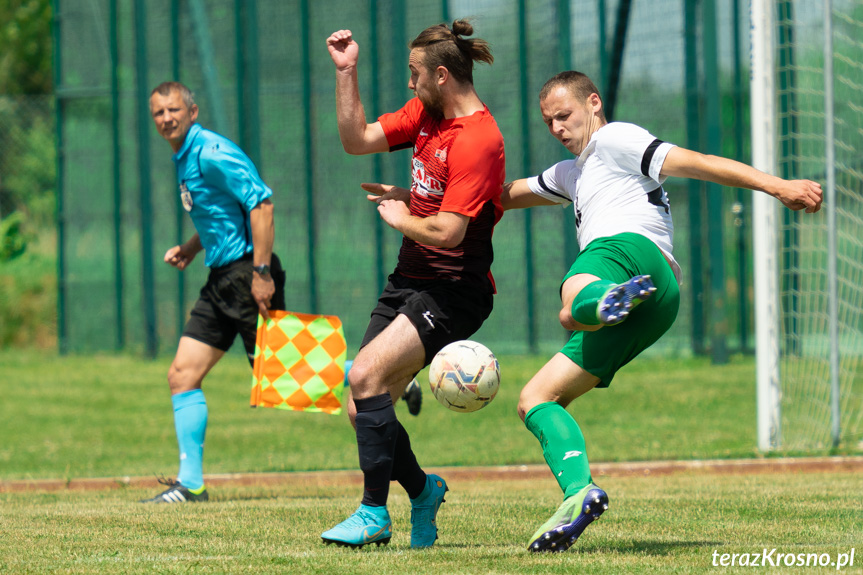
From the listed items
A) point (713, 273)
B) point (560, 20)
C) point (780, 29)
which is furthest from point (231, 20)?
point (780, 29)

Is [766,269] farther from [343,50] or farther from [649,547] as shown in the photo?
[343,50]

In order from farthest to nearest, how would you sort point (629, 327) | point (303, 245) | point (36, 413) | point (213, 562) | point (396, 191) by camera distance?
point (303, 245) → point (36, 413) → point (396, 191) → point (629, 327) → point (213, 562)

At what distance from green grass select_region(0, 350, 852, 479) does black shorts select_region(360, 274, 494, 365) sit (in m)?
4.76

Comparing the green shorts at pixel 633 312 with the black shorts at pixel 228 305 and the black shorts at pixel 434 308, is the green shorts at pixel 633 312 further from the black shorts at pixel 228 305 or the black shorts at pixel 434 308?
the black shorts at pixel 228 305

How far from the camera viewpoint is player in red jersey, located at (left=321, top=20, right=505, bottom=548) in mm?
5109

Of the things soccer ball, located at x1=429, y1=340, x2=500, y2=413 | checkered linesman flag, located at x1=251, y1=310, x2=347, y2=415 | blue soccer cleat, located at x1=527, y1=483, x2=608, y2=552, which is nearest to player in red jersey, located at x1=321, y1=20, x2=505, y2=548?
soccer ball, located at x1=429, y1=340, x2=500, y2=413

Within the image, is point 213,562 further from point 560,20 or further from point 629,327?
point 560,20

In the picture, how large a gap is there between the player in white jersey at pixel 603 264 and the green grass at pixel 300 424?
4777 millimetres

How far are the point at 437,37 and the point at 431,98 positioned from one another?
0.92ft

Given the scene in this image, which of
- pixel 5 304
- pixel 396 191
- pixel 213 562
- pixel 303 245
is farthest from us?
pixel 5 304

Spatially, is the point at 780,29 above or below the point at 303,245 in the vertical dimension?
above

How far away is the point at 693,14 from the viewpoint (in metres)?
16.5

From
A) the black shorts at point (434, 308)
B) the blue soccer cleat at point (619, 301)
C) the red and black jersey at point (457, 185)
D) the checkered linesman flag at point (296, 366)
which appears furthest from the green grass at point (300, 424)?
the blue soccer cleat at point (619, 301)

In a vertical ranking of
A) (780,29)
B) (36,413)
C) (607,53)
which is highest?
(607,53)
